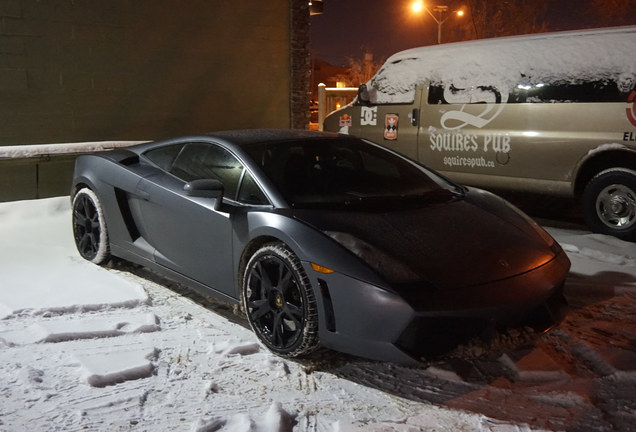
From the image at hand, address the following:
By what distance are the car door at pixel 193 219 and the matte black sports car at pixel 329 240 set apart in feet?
0.03

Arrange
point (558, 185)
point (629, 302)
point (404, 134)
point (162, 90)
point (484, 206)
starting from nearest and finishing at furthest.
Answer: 1. point (484, 206)
2. point (629, 302)
3. point (558, 185)
4. point (404, 134)
5. point (162, 90)

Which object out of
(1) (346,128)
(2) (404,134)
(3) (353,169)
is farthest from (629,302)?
(1) (346,128)

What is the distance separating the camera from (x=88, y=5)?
9.17 meters

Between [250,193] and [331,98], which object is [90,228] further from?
[331,98]

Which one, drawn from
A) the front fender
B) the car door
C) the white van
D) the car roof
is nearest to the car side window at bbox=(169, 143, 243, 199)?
the car door

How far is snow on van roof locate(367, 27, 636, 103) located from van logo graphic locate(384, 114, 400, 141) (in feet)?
0.68

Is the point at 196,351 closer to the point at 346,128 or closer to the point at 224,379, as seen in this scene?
the point at 224,379

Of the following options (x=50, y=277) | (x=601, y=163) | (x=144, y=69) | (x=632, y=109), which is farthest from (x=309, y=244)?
(x=144, y=69)

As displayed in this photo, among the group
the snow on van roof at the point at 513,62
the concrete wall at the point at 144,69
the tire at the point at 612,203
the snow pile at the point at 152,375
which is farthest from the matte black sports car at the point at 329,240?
the concrete wall at the point at 144,69

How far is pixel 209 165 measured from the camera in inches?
169

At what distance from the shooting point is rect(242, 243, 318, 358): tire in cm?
329

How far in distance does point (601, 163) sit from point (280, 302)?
439 cm

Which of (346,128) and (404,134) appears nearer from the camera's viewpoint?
(404,134)

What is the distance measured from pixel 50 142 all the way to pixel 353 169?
6.30 m
